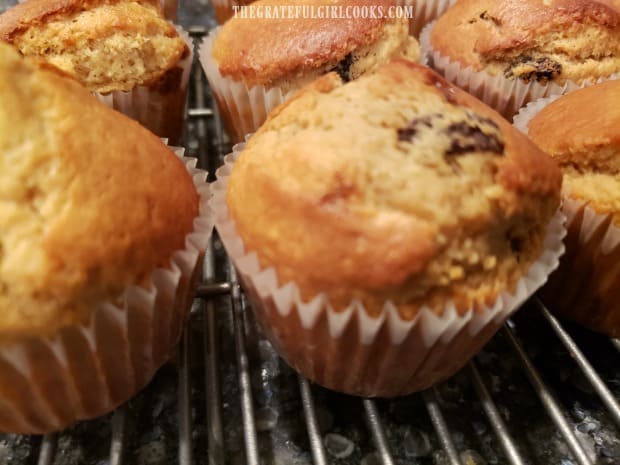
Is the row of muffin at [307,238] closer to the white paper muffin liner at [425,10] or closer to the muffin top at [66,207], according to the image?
the muffin top at [66,207]

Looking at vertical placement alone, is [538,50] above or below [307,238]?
above

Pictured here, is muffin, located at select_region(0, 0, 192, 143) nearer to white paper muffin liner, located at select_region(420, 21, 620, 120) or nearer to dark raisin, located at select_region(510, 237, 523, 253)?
white paper muffin liner, located at select_region(420, 21, 620, 120)

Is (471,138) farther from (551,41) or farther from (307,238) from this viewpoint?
(551,41)

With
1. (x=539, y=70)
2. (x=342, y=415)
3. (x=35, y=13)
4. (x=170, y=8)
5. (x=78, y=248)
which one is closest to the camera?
(x=78, y=248)

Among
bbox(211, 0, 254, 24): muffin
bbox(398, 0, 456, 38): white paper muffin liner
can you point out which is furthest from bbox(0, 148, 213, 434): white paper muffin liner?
bbox(398, 0, 456, 38): white paper muffin liner

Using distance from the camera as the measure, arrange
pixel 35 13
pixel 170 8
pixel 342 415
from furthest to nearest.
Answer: pixel 170 8, pixel 35 13, pixel 342 415

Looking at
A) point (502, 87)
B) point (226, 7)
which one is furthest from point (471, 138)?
point (226, 7)

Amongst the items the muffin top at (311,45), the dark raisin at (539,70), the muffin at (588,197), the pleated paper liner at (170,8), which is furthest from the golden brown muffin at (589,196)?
the pleated paper liner at (170,8)
